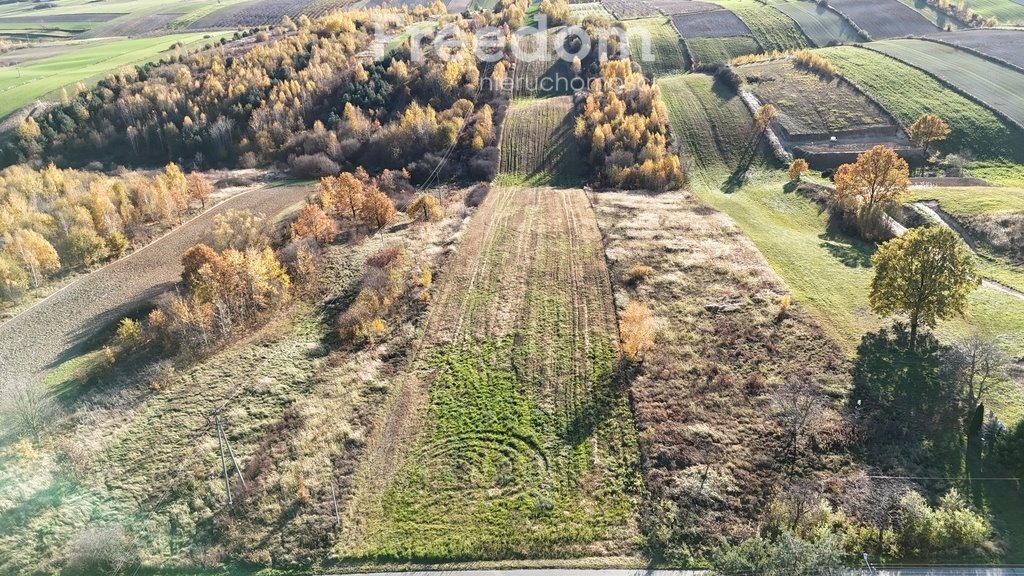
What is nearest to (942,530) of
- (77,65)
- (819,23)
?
(819,23)

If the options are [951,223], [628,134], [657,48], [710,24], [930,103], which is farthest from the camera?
[710,24]

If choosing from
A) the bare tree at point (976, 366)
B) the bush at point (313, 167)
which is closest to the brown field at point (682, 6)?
the bush at point (313, 167)

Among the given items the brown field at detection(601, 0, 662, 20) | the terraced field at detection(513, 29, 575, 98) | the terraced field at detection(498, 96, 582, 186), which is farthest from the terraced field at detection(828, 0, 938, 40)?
the terraced field at detection(498, 96, 582, 186)

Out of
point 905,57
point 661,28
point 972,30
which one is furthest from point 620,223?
point 972,30

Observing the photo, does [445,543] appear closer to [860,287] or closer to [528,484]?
[528,484]

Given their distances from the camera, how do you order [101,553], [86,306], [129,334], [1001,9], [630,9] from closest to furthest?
[101,553] < [129,334] < [86,306] < [1001,9] < [630,9]

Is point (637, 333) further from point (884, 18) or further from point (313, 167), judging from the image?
point (884, 18)
